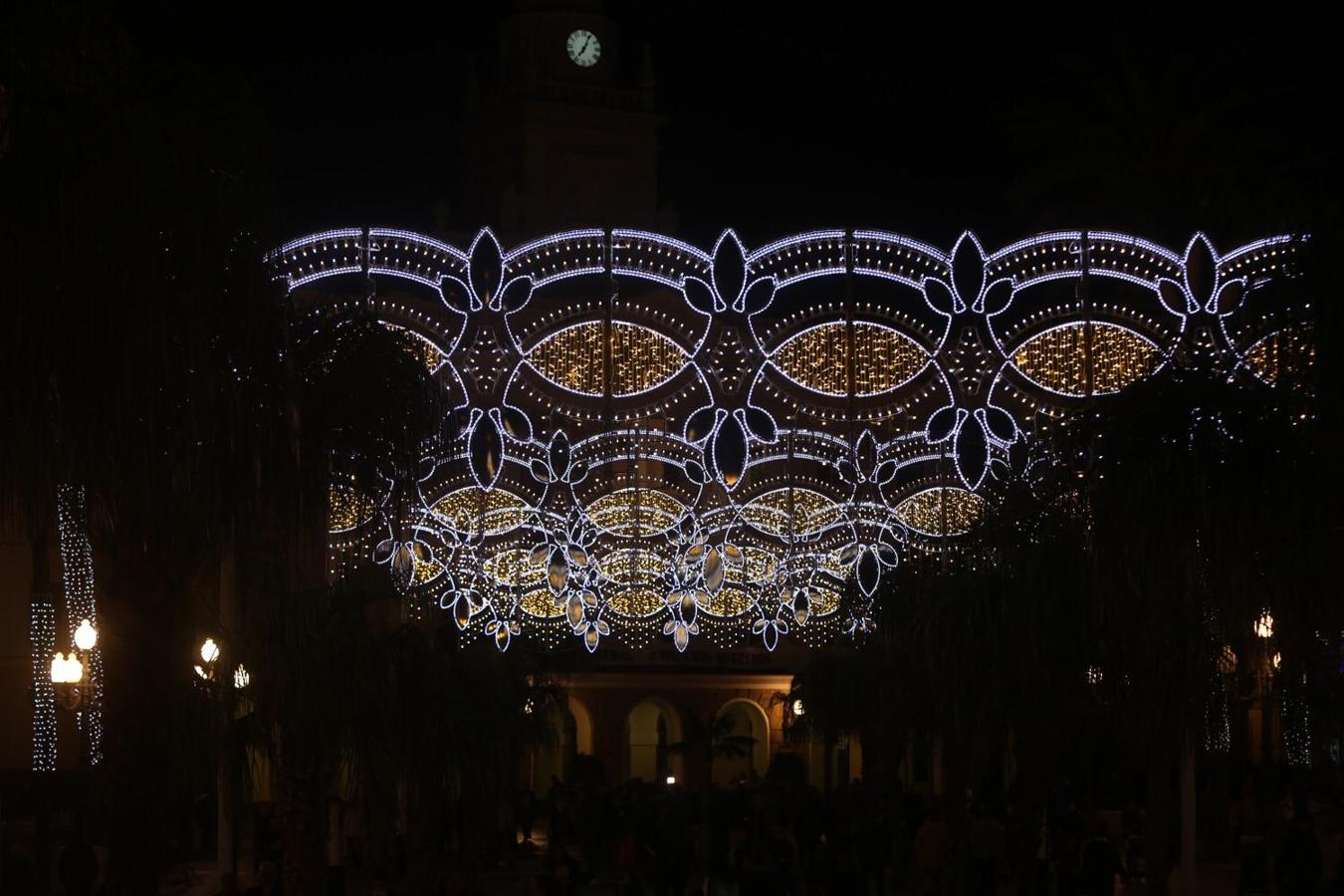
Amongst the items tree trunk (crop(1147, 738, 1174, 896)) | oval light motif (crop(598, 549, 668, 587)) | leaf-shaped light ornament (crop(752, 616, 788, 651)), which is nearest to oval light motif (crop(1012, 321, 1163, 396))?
leaf-shaped light ornament (crop(752, 616, 788, 651))

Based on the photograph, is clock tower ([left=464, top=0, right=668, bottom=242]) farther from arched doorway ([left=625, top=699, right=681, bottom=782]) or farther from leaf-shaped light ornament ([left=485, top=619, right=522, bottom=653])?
leaf-shaped light ornament ([left=485, top=619, right=522, bottom=653])

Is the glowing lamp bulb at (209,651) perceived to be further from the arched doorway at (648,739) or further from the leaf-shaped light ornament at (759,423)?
the arched doorway at (648,739)

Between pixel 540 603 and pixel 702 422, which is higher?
pixel 702 422

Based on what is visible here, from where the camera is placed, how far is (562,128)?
64.3 metres

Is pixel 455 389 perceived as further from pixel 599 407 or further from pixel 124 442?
pixel 124 442

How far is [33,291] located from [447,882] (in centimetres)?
788

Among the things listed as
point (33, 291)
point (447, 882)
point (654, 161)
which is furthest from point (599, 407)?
point (654, 161)

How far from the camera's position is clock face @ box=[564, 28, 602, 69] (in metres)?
63.6

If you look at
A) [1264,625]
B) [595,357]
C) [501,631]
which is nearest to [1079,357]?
[595,357]

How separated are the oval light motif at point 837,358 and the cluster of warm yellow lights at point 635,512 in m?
5.86

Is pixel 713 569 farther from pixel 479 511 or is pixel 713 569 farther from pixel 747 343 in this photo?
pixel 747 343

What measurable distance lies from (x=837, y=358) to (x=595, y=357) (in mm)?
2940

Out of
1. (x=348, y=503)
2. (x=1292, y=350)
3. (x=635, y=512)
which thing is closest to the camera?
(x=1292, y=350)

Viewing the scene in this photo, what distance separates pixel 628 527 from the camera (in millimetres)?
33375
